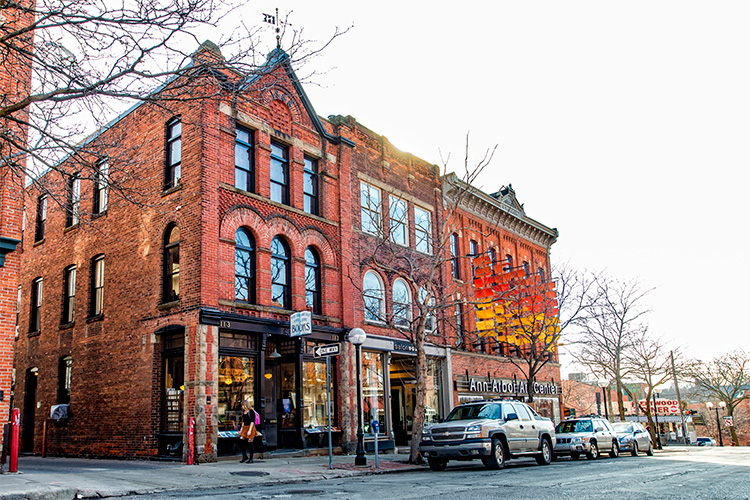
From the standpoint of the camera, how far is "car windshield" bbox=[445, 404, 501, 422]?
53.7 ft

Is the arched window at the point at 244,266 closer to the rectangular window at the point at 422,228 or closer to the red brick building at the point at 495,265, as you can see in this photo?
the rectangular window at the point at 422,228

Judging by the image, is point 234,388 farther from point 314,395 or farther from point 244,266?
point 244,266

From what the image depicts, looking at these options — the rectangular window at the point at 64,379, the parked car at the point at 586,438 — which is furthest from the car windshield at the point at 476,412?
the rectangular window at the point at 64,379

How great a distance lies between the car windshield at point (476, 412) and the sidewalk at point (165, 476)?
A: 5.19 feet

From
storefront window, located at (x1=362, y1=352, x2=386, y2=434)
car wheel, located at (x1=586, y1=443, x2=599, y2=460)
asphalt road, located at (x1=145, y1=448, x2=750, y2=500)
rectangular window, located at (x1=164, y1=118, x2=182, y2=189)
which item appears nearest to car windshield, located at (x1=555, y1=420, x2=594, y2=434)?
car wheel, located at (x1=586, y1=443, x2=599, y2=460)

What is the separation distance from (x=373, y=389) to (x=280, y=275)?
573cm

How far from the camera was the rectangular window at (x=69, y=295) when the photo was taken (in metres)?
22.9

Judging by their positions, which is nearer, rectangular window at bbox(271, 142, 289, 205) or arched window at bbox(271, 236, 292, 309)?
arched window at bbox(271, 236, 292, 309)

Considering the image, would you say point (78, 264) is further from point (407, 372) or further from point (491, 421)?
point (491, 421)

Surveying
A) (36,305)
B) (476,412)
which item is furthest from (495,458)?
(36,305)

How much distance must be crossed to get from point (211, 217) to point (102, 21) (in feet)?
27.1

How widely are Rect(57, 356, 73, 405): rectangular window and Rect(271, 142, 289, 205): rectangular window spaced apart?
8701 millimetres

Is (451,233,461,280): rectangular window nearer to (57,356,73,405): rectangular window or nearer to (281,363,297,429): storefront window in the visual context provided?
(281,363,297,429): storefront window

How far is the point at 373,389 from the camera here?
23.3 metres
